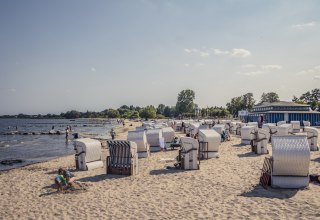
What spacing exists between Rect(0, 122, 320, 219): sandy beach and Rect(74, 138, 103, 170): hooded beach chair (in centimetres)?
95

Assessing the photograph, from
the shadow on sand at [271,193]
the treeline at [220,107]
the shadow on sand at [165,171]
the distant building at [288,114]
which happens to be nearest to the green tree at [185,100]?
the treeline at [220,107]

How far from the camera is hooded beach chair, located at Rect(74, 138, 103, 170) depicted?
56.2ft

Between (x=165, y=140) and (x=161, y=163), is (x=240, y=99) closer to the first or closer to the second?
(x=165, y=140)

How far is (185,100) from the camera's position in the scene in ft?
514

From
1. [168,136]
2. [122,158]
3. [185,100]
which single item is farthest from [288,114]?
[185,100]

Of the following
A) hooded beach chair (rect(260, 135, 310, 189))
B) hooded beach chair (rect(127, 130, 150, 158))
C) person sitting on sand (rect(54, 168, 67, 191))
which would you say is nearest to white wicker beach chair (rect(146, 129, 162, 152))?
hooded beach chair (rect(127, 130, 150, 158))

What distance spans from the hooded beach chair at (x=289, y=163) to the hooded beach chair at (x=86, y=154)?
950 centimetres

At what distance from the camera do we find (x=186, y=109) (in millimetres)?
153250

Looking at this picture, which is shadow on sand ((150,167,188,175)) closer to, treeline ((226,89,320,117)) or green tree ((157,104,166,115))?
treeline ((226,89,320,117))

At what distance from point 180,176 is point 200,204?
4.38 metres

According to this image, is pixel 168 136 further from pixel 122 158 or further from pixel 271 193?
pixel 271 193

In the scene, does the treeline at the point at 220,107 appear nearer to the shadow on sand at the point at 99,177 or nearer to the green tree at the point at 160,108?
the green tree at the point at 160,108

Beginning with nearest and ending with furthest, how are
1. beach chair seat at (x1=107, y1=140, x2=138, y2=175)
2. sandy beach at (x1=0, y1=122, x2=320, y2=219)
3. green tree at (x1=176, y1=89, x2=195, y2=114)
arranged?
sandy beach at (x1=0, y1=122, x2=320, y2=219) < beach chair seat at (x1=107, y1=140, x2=138, y2=175) < green tree at (x1=176, y1=89, x2=195, y2=114)

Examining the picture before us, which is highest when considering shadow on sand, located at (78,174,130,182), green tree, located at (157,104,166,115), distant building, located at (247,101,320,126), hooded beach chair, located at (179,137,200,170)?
green tree, located at (157,104,166,115)
